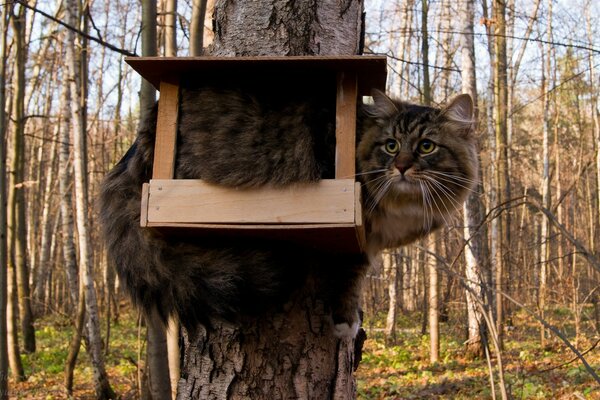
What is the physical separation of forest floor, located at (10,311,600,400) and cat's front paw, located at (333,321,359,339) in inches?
150

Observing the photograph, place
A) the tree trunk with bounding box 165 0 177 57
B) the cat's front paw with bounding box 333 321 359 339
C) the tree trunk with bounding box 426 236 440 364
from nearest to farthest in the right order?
the cat's front paw with bounding box 333 321 359 339 → the tree trunk with bounding box 165 0 177 57 → the tree trunk with bounding box 426 236 440 364

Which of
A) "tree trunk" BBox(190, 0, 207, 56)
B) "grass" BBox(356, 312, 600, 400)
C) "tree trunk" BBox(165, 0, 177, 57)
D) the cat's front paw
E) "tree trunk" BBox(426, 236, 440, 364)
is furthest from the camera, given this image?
"tree trunk" BBox(426, 236, 440, 364)

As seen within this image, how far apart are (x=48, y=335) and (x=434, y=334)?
28.2 feet

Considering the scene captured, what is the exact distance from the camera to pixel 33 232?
18250 millimetres

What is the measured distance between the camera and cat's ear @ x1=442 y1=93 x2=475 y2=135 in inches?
89.7

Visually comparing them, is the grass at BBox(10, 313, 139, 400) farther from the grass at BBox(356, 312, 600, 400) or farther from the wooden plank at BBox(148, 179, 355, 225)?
the wooden plank at BBox(148, 179, 355, 225)

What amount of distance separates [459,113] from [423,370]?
7.13 meters

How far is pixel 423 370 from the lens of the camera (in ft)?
28.7

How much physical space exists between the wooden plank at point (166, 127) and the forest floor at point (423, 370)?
4319 mm

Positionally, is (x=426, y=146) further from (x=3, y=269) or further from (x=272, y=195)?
(x=3, y=269)

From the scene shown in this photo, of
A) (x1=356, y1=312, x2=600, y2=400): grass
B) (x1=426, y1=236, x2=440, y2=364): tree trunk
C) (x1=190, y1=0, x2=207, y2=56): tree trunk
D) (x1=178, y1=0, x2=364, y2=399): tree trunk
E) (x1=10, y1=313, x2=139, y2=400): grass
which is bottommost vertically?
(x1=10, y1=313, x2=139, y2=400): grass

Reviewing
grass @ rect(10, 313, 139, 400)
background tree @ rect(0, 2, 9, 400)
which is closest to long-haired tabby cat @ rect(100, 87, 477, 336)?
background tree @ rect(0, 2, 9, 400)

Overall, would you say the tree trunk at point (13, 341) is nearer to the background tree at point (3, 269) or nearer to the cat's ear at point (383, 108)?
the background tree at point (3, 269)

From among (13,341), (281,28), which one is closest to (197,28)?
(281,28)
